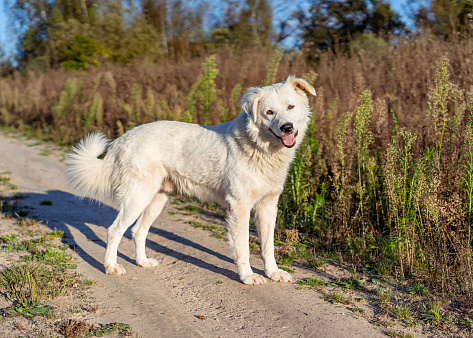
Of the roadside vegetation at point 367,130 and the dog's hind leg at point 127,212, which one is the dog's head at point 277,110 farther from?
the dog's hind leg at point 127,212

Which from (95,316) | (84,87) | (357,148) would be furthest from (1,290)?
(84,87)

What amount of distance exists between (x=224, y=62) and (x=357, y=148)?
8.58 m

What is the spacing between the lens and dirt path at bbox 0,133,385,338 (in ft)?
11.3

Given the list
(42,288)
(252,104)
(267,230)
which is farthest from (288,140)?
(42,288)

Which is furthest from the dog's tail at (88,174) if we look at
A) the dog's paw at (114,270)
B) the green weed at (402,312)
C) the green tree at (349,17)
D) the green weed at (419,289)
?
the green tree at (349,17)

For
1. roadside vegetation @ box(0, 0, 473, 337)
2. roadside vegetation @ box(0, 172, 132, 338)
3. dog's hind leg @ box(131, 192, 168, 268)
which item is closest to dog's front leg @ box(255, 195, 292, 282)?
roadside vegetation @ box(0, 0, 473, 337)

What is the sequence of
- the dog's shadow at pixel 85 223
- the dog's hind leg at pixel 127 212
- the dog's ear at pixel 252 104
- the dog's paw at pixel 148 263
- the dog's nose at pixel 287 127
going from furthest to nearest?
the dog's shadow at pixel 85 223, the dog's paw at pixel 148 263, the dog's hind leg at pixel 127 212, the dog's ear at pixel 252 104, the dog's nose at pixel 287 127

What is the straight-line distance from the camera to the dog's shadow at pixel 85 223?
505cm

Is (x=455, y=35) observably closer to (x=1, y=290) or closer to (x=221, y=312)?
(x=221, y=312)

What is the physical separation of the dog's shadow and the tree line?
33.1 feet

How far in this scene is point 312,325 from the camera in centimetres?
349

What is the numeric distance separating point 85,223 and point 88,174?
1.77 metres

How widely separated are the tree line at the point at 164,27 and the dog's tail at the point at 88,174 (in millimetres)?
10883

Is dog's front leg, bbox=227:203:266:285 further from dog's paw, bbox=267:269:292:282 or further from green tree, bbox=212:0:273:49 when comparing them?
green tree, bbox=212:0:273:49
